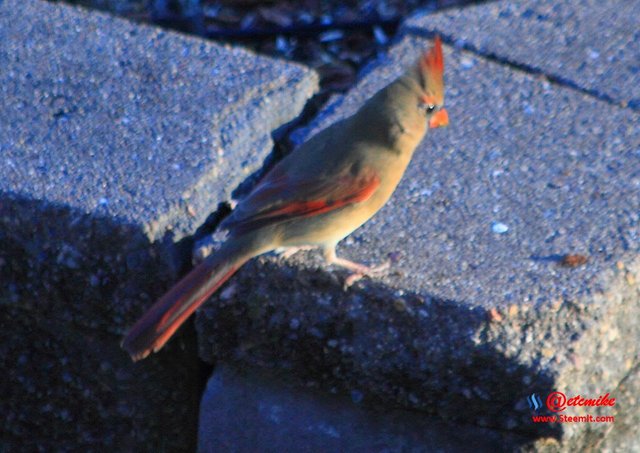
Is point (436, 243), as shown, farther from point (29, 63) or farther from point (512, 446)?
point (29, 63)

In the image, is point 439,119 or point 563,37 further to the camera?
point 563,37

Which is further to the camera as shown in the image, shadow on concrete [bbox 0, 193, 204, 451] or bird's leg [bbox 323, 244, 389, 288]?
shadow on concrete [bbox 0, 193, 204, 451]

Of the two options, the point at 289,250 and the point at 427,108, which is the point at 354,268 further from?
the point at 427,108

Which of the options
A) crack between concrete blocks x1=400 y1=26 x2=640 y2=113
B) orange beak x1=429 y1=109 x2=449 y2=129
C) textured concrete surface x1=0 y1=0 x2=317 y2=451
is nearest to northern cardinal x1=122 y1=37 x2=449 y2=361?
orange beak x1=429 y1=109 x2=449 y2=129

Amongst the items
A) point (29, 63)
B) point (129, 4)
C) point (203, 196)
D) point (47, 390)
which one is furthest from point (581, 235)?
point (129, 4)

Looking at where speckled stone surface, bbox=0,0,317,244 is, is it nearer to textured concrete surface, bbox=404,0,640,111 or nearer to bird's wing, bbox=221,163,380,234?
bird's wing, bbox=221,163,380,234

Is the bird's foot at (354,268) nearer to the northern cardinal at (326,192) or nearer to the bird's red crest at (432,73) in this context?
the northern cardinal at (326,192)

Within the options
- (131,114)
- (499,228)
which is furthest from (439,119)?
(131,114)

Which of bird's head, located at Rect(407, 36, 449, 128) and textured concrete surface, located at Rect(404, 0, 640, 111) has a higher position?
textured concrete surface, located at Rect(404, 0, 640, 111)
